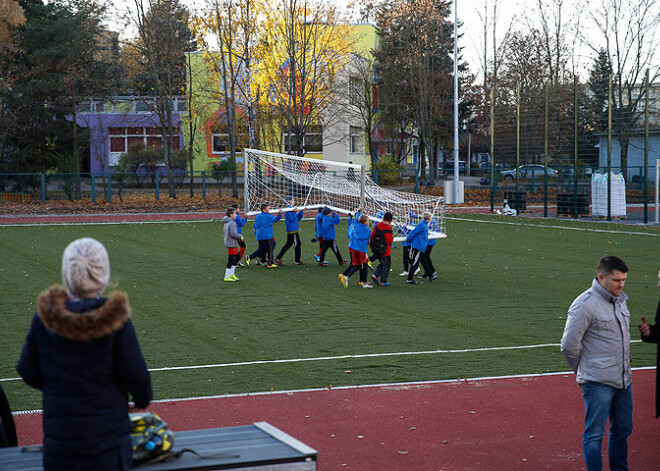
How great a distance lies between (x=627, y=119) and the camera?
3969 centimetres

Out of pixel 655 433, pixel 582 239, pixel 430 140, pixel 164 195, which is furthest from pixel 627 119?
pixel 655 433

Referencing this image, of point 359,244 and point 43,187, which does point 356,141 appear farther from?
point 359,244

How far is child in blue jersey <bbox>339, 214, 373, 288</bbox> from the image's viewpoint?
1759 centimetres

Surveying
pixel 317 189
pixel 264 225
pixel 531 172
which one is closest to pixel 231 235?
pixel 264 225

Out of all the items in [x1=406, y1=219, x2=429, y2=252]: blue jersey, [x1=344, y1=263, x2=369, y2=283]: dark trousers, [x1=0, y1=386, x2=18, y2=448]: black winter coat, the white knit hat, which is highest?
the white knit hat

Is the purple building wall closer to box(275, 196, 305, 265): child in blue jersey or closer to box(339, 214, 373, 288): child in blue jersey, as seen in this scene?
box(275, 196, 305, 265): child in blue jersey

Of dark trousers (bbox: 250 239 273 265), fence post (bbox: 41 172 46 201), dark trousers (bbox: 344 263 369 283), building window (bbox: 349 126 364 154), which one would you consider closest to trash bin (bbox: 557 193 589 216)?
dark trousers (bbox: 250 239 273 265)

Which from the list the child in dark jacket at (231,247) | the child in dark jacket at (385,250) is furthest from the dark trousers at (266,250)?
the child in dark jacket at (385,250)

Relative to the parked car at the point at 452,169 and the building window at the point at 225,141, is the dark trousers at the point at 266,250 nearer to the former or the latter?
the parked car at the point at 452,169

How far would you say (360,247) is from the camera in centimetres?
1766

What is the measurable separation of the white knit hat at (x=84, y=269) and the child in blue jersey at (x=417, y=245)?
47.6ft

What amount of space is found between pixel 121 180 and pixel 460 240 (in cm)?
2412

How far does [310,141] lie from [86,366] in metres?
51.2

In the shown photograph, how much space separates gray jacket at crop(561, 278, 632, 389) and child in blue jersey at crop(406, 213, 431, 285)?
12.0 meters
